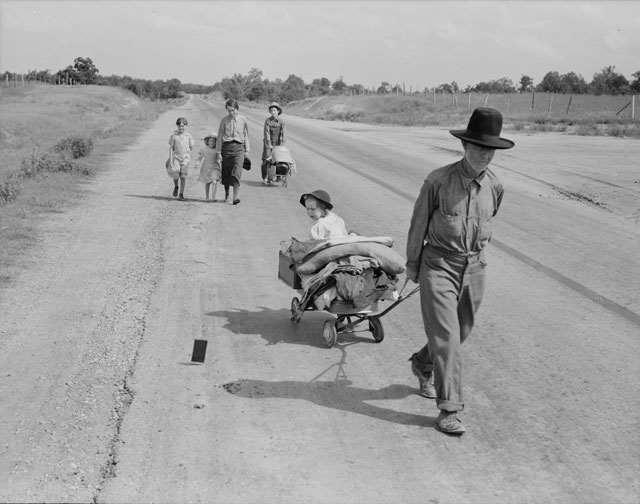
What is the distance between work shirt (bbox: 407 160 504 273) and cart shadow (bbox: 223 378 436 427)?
1.26 m

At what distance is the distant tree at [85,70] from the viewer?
142 metres

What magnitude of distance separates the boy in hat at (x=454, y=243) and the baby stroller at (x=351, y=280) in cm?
158

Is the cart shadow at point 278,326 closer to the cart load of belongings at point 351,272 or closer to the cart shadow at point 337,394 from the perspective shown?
the cart load of belongings at point 351,272

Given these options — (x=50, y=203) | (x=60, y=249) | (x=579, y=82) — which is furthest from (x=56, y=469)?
(x=579, y=82)

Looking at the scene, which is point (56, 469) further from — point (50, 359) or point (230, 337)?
point (230, 337)

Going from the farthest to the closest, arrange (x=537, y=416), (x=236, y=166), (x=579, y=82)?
(x=579, y=82), (x=236, y=166), (x=537, y=416)

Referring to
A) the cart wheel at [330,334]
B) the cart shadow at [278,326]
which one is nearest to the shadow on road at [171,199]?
the cart shadow at [278,326]

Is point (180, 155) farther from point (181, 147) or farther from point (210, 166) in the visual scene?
point (210, 166)

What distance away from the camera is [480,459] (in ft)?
16.1

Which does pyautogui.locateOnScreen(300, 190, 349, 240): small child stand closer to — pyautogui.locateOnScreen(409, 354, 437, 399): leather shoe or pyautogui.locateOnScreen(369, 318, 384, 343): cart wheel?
pyautogui.locateOnScreen(369, 318, 384, 343): cart wheel

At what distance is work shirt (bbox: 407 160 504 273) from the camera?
17.4 feet

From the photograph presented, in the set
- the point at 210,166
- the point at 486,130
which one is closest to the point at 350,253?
the point at 486,130

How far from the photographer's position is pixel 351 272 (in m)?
7.07

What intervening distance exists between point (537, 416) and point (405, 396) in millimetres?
991
